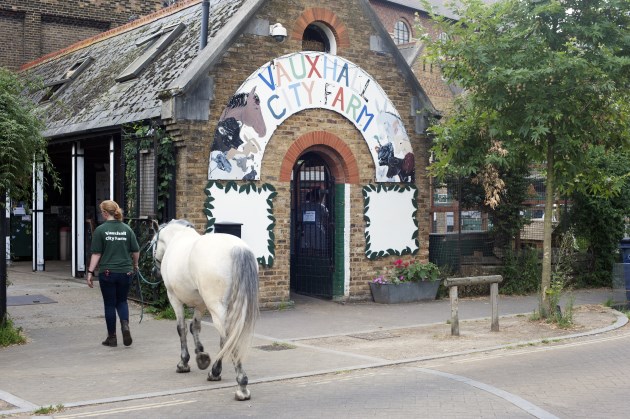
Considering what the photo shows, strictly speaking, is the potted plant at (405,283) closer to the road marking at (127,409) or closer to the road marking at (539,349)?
the road marking at (539,349)

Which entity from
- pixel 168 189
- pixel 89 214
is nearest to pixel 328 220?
pixel 168 189

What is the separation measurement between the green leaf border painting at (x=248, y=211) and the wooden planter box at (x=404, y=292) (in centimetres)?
259

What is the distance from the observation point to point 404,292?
17.0 m

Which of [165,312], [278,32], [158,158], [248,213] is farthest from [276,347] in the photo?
[278,32]

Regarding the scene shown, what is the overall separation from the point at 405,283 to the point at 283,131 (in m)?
4.07

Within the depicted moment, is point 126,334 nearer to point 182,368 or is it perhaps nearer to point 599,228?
point 182,368

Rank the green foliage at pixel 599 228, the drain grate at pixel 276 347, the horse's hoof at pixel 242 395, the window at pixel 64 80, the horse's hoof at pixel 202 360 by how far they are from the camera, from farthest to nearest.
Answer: the window at pixel 64 80
the green foliage at pixel 599 228
the drain grate at pixel 276 347
the horse's hoof at pixel 202 360
the horse's hoof at pixel 242 395

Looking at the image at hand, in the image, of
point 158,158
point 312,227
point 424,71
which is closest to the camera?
point 158,158

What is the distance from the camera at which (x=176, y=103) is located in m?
14.3

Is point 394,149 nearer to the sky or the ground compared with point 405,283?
nearer to the sky

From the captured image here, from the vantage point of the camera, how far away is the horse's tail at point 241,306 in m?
8.38

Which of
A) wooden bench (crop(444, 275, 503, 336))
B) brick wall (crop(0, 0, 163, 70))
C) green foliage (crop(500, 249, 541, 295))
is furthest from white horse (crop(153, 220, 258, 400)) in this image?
brick wall (crop(0, 0, 163, 70))

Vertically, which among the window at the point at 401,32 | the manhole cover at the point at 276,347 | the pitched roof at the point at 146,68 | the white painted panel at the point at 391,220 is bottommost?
the manhole cover at the point at 276,347

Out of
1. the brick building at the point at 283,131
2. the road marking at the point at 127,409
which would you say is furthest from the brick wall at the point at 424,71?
the road marking at the point at 127,409
